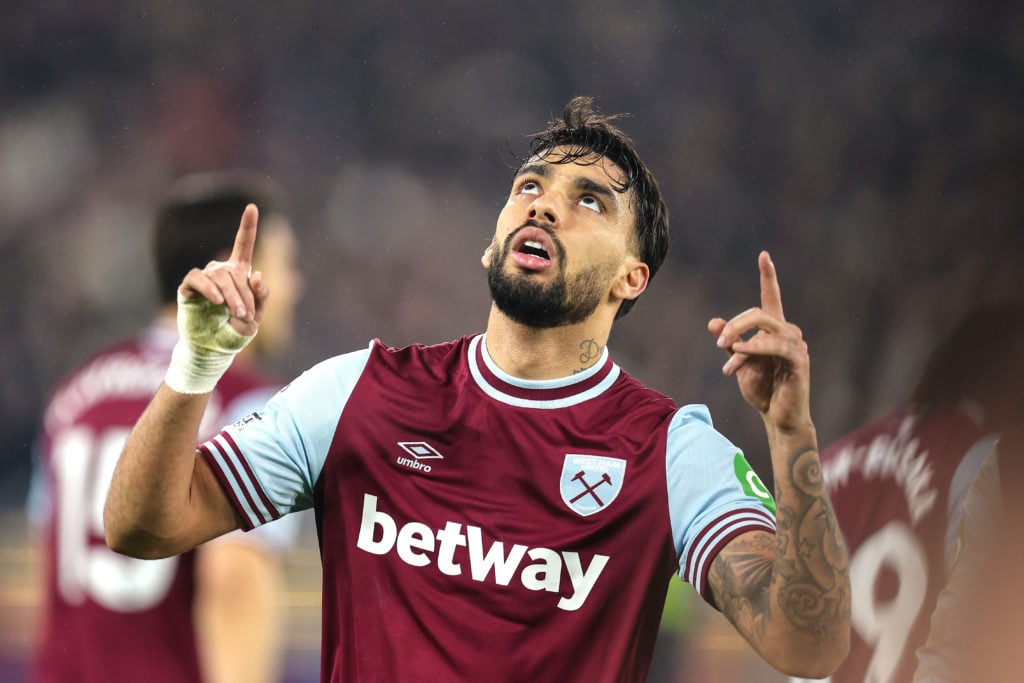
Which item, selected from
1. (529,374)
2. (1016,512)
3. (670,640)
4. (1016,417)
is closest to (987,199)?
(1016,417)

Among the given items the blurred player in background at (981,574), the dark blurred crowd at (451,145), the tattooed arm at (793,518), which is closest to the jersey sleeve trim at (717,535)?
the tattooed arm at (793,518)

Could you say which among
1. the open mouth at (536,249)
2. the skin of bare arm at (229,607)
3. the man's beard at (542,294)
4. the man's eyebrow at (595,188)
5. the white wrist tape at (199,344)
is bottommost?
the skin of bare arm at (229,607)

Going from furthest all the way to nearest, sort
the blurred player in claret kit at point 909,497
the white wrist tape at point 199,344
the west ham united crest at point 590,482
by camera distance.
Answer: the blurred player in claret kit at point 909,497
the west ham united crest at point 590,482
the white wrist tape at point 199,344

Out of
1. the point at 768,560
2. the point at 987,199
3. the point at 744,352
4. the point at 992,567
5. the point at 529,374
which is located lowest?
the point at 992,567

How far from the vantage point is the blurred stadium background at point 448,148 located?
6598 mm

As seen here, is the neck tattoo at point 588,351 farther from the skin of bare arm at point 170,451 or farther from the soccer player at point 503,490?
the skin of bare arm at point 170,451

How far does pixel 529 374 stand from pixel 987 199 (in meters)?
4.71

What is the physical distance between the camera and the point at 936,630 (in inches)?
114

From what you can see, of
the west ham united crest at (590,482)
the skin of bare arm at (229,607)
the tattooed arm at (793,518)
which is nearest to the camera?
the tattooed arm at (793,518)

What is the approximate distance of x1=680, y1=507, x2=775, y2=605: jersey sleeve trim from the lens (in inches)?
76.8

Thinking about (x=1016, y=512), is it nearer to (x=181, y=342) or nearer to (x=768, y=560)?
(x=768, y=560)

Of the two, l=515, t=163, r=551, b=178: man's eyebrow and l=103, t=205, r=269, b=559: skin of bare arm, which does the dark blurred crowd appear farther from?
l=103, t=205, r=269, b=559: skin of bare arm

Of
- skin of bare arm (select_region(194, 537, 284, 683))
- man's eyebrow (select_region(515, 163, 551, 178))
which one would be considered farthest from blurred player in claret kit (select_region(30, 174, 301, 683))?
man's eyebrow (select_region(515, 163, 551, 178))

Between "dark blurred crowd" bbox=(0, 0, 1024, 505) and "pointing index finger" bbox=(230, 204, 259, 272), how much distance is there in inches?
195
